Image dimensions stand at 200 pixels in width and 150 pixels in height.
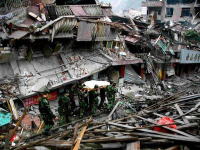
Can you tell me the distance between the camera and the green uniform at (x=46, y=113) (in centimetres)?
882

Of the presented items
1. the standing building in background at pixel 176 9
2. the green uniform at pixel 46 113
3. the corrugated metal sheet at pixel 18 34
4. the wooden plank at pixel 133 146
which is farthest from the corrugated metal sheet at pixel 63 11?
the standing building in background at pixel 176 9

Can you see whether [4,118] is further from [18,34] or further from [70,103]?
[18,34]

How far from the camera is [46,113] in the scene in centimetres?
911

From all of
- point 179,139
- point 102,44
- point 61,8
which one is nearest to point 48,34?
point 61,8

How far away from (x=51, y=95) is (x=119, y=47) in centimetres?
877

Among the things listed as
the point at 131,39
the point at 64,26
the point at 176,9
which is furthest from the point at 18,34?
the point at 176,9

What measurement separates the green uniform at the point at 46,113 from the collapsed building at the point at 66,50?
7.28 feet

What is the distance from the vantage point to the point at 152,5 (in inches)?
1463

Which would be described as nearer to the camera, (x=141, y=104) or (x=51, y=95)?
(x=141, y=104)

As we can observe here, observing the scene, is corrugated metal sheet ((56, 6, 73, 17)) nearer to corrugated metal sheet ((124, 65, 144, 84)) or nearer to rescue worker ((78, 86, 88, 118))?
rescue worker ((78, 86, 88, 118))

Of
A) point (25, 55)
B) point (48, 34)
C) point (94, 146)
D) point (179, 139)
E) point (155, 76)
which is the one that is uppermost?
Answer: point (48, 34)

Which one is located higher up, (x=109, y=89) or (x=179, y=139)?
(x=179, y=139)

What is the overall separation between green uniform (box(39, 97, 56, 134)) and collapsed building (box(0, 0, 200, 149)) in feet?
7.28

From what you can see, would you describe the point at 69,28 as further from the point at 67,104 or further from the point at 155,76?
the point at 155,76
